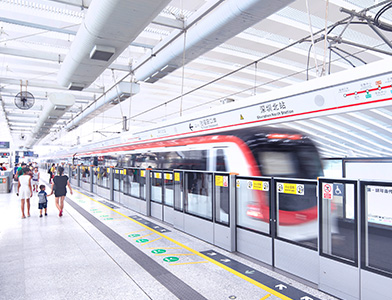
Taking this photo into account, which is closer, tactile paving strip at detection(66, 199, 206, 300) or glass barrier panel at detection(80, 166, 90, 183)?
tactile paving strip at detection(66, 199, 206, 300)

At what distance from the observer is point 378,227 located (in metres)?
3.22

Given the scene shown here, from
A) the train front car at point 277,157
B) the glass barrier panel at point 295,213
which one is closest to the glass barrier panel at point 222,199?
the train front car at point 277,157

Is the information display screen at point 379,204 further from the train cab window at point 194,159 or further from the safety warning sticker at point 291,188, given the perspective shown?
the train cab window at point 194,159

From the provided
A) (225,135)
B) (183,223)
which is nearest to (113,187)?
(183,223)

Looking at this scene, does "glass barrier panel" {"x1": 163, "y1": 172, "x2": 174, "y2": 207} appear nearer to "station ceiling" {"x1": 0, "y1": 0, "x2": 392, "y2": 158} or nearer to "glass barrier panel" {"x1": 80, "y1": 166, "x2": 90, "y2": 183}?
"station ceiling" {"x1": 0, "y1": 0, "x2": 392, "y2": 158}

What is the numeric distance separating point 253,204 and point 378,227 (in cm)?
217

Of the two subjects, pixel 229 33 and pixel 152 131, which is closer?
pixel 229 33

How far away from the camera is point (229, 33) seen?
5.04 metres

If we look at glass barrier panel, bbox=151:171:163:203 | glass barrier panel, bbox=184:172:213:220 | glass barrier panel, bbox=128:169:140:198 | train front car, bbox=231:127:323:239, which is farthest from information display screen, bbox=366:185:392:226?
glass barrier panel, bbox=128:169:140:198

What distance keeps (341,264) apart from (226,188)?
2.39 meters

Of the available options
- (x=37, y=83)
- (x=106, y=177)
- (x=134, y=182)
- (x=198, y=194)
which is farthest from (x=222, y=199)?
(x=37, y=83)

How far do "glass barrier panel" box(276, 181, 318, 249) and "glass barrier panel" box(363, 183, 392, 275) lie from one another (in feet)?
2.96

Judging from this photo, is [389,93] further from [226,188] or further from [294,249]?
[226,188]

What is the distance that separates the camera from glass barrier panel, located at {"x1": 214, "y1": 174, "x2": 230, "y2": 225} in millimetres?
5477
